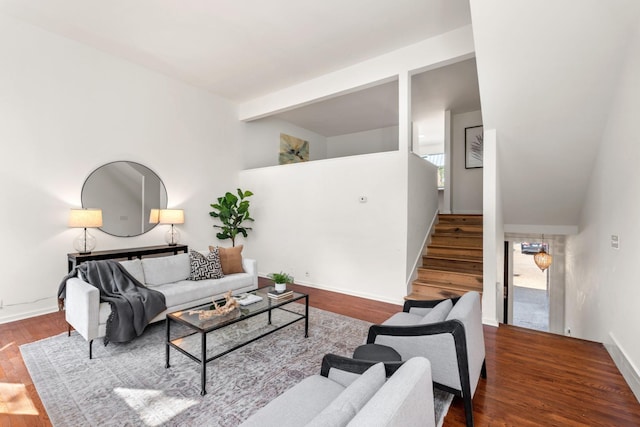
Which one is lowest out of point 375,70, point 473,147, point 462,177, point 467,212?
point 467,212

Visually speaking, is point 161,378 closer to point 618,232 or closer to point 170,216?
point 170,216

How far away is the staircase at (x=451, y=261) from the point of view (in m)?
4.23

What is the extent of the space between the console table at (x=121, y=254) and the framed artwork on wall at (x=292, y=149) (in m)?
3.39

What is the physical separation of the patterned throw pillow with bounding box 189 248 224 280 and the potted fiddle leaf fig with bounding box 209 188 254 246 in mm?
1600

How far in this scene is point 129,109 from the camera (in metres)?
4.62

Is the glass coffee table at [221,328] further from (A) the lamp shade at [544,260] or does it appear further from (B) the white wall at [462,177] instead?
(B) the white wall at [462,177]

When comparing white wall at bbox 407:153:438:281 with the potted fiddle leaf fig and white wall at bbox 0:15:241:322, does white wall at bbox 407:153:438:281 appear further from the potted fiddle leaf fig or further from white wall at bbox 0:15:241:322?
white wall at bbox 0:15:241:322

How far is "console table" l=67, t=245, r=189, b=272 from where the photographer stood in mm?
Answer: 3797

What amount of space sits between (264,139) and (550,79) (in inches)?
211

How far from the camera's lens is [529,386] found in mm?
2273

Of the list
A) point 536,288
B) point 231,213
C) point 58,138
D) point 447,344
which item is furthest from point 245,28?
point 536,288

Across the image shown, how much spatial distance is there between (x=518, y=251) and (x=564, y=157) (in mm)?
5663

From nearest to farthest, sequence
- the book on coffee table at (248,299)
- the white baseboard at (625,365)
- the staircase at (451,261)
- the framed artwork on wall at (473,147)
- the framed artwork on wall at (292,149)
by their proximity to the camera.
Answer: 1. the white baseboard at (625,365)
2. the book on coffee table at (248,299)
3. the staircase at (451,261)
4. the framed artwork on wall at (473,147)
5. the framed artwork on wall at (292,149)

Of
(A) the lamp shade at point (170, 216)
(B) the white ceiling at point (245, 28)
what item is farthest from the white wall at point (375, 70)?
(A) the lamp shade at point (170, 216)
